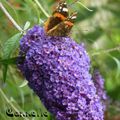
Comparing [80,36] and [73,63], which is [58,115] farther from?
[80,36]

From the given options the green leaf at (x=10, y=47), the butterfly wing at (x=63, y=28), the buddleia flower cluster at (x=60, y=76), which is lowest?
the buddleia flower cluster at (x=60, y=76)

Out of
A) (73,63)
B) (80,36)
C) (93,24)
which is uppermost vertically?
(73,63)

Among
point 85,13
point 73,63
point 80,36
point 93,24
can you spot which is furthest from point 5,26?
point 73,63

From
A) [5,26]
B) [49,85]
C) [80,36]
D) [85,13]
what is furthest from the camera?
[85,13]

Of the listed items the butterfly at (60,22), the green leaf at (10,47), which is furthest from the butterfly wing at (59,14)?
the green leaf at (10,47)

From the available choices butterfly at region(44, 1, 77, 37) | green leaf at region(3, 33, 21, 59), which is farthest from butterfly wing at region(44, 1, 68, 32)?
green leaf at region(3, 33, 21, 59)

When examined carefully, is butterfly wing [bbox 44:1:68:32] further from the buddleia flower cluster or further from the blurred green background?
the blurred green background

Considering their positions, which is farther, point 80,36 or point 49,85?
point 80,36

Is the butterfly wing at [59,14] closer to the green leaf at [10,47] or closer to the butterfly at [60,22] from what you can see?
the butterfly at [60,22]
